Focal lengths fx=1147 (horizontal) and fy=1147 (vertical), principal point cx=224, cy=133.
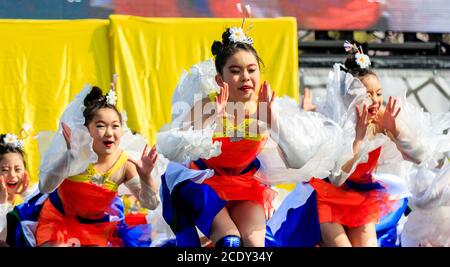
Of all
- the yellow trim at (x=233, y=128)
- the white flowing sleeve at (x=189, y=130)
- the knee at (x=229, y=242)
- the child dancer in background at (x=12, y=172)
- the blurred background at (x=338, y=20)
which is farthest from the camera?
the blurred background at (x=338, y=20)

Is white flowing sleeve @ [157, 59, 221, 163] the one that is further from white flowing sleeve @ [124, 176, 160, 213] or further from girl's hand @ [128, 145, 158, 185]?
white flowing sleeve @ [124, 176, 160, 213]

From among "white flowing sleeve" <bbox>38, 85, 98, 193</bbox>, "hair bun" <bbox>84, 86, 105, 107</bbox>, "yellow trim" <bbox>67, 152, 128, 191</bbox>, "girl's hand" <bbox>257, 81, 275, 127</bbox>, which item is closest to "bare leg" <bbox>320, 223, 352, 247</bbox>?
"girl's hand" <bbox>257, 81, 275, 127</bbox>

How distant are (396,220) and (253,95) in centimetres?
142

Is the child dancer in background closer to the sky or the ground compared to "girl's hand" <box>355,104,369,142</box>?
closer to the ground

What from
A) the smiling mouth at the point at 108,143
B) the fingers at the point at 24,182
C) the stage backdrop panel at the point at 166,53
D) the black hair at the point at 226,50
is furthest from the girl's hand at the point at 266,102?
the stage backdrop panel at the point at 166,53

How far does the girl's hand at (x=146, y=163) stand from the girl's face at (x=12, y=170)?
1245 millimetres

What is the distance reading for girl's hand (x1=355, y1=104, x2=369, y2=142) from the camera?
21.0 ft

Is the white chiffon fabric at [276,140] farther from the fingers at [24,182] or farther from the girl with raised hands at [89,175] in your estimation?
the fingers at [24,182]

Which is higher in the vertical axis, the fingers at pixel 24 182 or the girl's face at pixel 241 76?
the girl's face at pixel 241 76

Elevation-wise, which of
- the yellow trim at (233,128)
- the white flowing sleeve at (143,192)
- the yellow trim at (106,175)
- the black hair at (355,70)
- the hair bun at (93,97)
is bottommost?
the white flowing sleeve at (143,192)

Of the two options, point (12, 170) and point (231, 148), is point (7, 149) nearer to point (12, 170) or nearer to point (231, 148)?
point (12, 170)

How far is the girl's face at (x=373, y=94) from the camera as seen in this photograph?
6559 mm

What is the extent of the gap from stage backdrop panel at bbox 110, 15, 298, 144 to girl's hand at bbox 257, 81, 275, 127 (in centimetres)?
329

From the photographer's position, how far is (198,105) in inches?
241
